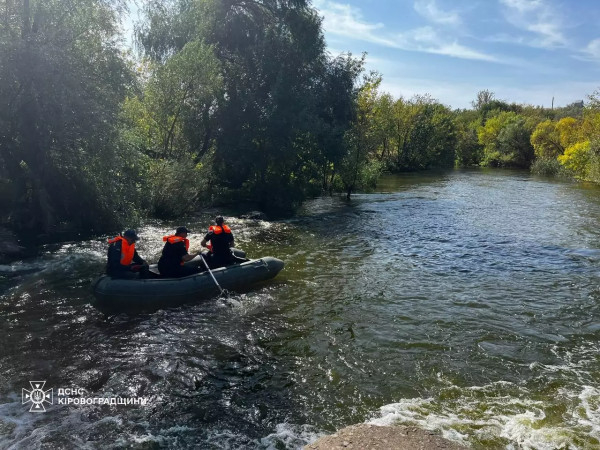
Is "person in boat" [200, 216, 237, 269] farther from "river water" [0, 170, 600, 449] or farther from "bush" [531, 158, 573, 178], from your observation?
"bush" [531, 158, 573, 178]

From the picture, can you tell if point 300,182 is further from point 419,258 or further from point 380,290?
point 380,290

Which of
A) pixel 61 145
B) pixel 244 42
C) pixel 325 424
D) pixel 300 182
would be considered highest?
pixel 244 42

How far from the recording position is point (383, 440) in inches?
204

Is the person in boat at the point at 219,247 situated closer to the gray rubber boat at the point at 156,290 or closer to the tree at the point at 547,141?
the gray rubber boat at the point at 156,290

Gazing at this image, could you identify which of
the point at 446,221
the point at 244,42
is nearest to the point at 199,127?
the point at 244,42

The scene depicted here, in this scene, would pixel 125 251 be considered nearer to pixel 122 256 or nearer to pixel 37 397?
pixel 122 256

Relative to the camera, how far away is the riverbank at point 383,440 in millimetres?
5070

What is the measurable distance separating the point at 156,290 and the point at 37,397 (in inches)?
140

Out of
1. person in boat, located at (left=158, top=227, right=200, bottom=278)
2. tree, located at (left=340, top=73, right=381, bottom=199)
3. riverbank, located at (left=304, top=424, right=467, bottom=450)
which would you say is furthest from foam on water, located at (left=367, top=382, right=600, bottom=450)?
tree, located at (left=340, top=73, right=381, bottom=199)

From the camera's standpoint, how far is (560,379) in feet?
22.9

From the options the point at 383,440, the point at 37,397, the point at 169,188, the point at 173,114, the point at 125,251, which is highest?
the point at 173,114

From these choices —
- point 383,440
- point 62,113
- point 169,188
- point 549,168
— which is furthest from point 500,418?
point 549,168

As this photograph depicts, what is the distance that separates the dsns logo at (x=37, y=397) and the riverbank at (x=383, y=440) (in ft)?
12.2

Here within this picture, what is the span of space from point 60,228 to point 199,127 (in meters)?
9.70
